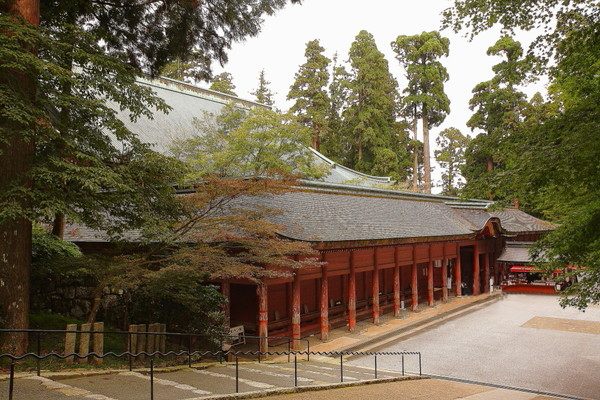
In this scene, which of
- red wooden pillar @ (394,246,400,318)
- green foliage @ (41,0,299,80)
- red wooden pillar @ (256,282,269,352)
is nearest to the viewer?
green foliage @ (41,0,299,80)

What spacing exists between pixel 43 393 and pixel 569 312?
22964 millimetres

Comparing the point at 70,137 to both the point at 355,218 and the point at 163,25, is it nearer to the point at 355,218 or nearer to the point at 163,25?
the point at 163,25

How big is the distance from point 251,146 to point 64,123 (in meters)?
12.4

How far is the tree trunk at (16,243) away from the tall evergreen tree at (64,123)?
1 centimetres

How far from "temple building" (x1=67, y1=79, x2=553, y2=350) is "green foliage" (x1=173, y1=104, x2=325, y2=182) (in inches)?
74.7

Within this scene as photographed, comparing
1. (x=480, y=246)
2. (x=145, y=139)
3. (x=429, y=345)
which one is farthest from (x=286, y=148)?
(x=480, y=246)

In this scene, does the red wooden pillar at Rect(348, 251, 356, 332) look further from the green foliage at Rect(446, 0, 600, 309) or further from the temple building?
the green foliage at Rect(446, 0, 600, 309)

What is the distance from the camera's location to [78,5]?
33.6ft

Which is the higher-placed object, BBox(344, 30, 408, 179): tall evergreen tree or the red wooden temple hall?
BBox(344, 30, 408, 179): tall evergreen tree

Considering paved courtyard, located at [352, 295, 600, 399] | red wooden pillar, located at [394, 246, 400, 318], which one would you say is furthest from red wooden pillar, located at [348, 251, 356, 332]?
red wooden pillar, located at [394, 246, 400, 318]

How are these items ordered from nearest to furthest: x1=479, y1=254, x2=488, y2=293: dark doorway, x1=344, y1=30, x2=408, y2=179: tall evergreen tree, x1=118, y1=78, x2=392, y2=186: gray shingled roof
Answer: x1=118, y1=78, x2=392, y2=186: gray shingled roof
x1=479, y1=254, x2=488, y2=293: dark doorway
x1=344, y1=30, x2=408, y2=179: tall evergreen tree

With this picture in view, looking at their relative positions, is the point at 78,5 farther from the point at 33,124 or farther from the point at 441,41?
the point at 441,41

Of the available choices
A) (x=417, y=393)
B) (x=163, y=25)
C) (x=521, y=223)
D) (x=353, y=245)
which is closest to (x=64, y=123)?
(x=163, y=25)

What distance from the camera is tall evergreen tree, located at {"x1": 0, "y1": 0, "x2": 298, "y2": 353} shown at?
299 inches
